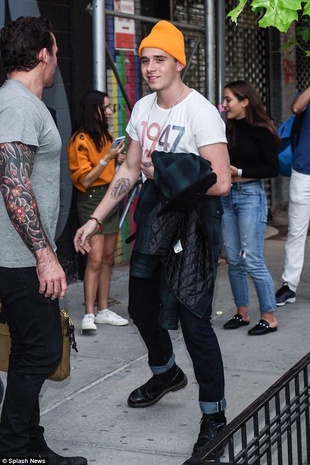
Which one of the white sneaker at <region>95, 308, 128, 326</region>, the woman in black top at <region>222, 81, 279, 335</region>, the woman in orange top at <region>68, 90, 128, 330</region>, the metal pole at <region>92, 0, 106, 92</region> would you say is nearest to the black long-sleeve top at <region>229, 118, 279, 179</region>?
the woman in black top at <region>222, 81, 279, 335</region>

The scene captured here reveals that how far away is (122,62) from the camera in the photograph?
9.41 m

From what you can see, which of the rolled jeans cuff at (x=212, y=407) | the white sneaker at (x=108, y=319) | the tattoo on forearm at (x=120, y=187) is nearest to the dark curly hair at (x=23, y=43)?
the tattoo on forearm at (x=120, y=187)

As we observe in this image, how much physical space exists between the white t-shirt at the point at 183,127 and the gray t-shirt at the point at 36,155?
0.74m

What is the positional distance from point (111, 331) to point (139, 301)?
2.19m

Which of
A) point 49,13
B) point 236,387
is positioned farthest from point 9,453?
point 49,13

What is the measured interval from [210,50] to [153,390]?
5.02 metres

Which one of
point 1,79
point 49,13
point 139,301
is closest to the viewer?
point 139,301

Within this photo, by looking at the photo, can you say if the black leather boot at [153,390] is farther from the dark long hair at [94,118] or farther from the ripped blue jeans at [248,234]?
the dark long hair at [94,118]

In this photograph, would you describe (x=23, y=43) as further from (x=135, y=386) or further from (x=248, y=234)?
(x=248, y=234)

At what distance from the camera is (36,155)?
13.4 ft

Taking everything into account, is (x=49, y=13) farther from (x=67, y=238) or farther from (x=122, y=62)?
(x=67, y=238)

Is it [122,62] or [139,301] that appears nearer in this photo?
[139,301]

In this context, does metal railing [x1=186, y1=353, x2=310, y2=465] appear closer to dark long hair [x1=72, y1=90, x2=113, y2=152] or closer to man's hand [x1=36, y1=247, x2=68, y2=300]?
man's hand [x1=36, y1=247, x2=68, y2=300]

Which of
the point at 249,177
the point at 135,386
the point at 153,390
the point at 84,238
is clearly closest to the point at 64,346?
the point at 84,238
